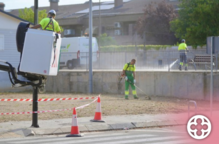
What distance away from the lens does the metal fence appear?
905 inches

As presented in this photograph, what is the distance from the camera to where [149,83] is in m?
22.4

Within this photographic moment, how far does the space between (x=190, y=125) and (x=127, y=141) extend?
2.35 meters

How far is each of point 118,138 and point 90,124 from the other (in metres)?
1.98

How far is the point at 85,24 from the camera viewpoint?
6338 cm

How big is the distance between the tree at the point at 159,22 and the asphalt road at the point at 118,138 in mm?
42021

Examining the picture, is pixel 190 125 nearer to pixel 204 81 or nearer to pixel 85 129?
pixel 85 129

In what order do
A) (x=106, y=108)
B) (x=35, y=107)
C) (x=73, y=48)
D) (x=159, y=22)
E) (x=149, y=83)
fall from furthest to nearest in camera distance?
1. (x=159, y=22)
2. (x=73, y=48)
3. (x=149, y=83)
4. (x=106, y=108)
5. (x=35, y=107)

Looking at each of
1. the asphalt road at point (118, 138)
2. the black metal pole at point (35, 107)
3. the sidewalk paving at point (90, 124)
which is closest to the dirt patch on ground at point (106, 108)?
the sidewalk paving at point (90, 124)

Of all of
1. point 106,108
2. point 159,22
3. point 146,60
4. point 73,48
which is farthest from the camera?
point 159,22

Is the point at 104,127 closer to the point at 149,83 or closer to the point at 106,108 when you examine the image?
the point at 106,108
